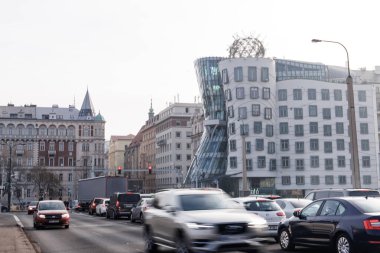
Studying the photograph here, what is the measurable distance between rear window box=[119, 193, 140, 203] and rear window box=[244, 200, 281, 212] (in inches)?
702

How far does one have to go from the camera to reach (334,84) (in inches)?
3533

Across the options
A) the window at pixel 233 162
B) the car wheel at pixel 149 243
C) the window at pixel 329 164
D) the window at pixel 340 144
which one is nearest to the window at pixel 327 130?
the window at pixel 340 144

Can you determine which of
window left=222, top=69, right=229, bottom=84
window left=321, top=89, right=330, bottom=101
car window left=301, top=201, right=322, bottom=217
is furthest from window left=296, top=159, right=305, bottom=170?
car window left=301, top=201, right=322, bottom=217

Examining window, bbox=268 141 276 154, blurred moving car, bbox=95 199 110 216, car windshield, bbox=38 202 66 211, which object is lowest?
blurred moving car, bbox=95 199 110 216

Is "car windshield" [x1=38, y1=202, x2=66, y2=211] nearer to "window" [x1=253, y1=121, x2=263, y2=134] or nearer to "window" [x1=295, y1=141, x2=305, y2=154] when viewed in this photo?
"window" [x1=253, y1=121, x2=263, y2=134]

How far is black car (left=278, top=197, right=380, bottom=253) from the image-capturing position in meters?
11.3

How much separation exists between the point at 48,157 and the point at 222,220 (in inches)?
4887

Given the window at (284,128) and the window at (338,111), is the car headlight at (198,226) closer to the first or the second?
the window at (284,128)

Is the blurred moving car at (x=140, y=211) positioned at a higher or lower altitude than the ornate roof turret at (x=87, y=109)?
lower

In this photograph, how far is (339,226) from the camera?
1220cm

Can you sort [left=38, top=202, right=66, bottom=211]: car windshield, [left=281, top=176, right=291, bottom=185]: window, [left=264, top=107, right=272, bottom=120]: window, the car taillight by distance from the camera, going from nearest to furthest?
1. the car taillight
2. [left=38, top=202, right=66, bottom=211]: car windshield
3. [left=281, top=176, right=291, bottom=185]: window
4. [left=264, top=107, right=272, bottom=120]: window

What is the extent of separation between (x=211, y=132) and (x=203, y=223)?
80648 mm

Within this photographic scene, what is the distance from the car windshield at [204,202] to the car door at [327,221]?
2301mm

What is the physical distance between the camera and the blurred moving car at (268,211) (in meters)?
16.9
